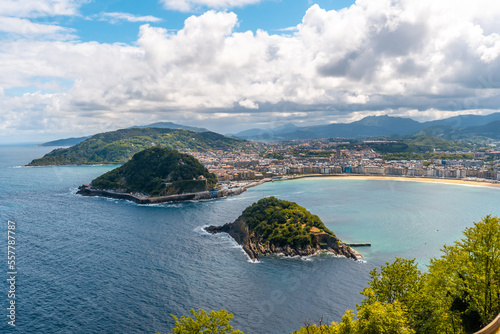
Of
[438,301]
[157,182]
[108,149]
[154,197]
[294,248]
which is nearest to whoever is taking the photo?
[438,301]

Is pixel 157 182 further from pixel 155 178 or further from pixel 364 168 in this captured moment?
pixel 364 168

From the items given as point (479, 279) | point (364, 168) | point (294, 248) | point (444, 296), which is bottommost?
point (294, 248)

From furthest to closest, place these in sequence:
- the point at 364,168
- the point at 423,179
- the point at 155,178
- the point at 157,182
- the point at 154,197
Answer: the point at 364,168, the point at 423,179, the point at 155,178, the point at 157,182, the point at 154,197

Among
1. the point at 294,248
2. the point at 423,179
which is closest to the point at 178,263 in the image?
the point at 294,248

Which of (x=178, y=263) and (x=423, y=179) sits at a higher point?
(x=423, y=179)

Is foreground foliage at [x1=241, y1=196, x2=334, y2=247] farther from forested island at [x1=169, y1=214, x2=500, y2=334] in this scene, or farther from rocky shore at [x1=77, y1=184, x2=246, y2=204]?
rocky shore at [x1=77, y1=184, x2=246, y2=204]

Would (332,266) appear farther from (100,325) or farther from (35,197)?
(35,197)

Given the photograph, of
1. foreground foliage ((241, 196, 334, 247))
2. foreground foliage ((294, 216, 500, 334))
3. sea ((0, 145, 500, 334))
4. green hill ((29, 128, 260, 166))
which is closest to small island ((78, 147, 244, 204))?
sea ((0, 145, 500, 334))
